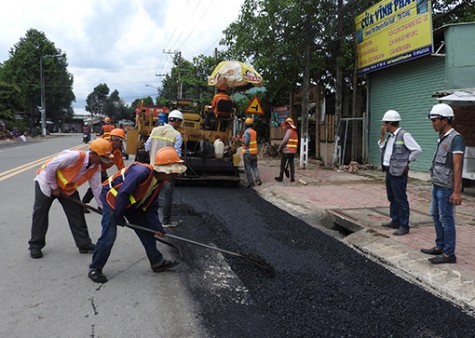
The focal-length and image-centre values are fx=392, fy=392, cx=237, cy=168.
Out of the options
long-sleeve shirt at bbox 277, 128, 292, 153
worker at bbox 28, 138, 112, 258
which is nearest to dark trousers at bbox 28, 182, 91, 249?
worker at bbox 28, 138, 112, 258

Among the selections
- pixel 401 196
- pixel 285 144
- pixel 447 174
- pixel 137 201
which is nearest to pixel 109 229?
pixel 137 201

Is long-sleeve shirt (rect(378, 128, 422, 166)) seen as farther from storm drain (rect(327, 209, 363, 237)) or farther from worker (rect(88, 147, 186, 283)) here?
worker (rect(88, 147, 186, 283))

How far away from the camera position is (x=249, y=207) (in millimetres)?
7195

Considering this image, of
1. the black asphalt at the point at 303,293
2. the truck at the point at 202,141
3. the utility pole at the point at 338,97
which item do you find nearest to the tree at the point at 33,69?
the truck at the point at 202,141

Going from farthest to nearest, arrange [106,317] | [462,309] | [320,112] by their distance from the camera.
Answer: [320,112] → [462,309] → [106,317]

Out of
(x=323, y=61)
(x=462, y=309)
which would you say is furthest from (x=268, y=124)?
(x=462, y=309)

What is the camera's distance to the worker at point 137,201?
3336 mm

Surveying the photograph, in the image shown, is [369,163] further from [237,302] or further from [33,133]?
[33,133]

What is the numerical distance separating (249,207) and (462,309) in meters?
4.30

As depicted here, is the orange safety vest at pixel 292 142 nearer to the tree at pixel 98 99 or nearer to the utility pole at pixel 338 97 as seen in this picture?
the utility pole at pixel 338 97

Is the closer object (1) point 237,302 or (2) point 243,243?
(1) point 237,302

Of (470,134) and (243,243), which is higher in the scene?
(470,134)

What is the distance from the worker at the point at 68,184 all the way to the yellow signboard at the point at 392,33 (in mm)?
8533

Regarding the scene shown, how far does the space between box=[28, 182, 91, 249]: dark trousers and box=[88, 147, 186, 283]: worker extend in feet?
2.76
